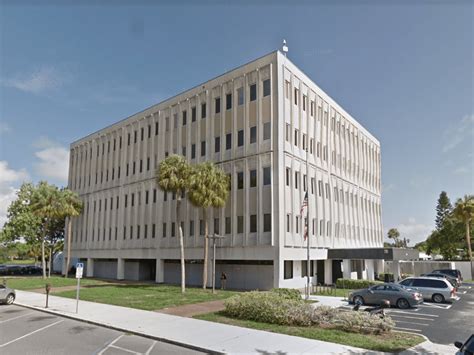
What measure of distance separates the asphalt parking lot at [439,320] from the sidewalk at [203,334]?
8.97 ft

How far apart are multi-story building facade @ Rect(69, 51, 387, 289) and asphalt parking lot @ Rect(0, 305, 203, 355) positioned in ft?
57.1

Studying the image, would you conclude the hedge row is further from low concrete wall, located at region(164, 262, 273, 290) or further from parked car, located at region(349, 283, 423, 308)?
low concrete wall, located at region(164, 262, 273, 290)

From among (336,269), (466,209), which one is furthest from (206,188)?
(466,209)

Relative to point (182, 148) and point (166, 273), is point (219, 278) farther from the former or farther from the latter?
point (182, 148)

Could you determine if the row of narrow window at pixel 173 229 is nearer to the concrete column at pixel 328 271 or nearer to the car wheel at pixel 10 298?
the concrete column at pixel 328 271

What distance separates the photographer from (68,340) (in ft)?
48.1

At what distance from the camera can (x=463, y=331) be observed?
16.8 metres

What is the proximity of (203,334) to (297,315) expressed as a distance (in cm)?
436

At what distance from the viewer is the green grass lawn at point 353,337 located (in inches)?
520

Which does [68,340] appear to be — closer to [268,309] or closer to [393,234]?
[268,309]

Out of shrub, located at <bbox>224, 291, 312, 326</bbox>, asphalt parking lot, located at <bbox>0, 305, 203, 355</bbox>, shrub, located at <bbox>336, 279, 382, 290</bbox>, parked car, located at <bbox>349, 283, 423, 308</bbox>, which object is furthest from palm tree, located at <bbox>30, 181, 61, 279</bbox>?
parked car, located at <bbox>349, 283, 423, 308</bbox>

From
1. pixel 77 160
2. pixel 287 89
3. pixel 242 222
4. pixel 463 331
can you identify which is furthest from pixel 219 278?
pixel 77 160

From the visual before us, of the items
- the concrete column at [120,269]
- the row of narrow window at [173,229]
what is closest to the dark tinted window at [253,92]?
the row of narrow window at [173,229]

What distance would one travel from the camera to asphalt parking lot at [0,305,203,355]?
13031 mm
